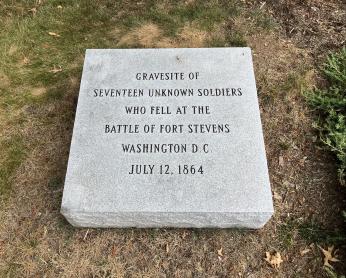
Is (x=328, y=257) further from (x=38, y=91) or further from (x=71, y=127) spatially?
(x=38, y=91)

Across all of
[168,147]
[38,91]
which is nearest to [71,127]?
[38,91]

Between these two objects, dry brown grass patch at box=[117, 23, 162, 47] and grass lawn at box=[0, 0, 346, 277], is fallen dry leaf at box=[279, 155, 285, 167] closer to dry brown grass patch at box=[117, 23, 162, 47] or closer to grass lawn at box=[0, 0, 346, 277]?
grass lawn at box=[0, 0, 346, 277]

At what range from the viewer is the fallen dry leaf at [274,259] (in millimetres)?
3084

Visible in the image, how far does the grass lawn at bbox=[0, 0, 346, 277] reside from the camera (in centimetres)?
311

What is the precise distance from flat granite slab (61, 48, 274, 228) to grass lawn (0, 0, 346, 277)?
9.5 inches

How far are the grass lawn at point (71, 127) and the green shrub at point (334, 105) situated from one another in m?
0.11

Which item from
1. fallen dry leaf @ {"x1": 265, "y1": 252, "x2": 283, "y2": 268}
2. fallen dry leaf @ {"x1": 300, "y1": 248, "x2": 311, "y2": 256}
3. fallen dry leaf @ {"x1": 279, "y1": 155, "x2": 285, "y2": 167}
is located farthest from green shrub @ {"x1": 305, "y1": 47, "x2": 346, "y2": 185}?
fallen dry leaf @ {"x1": 265, "y1": 252, "x2": 283, "y2": 268}

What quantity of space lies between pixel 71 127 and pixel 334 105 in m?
2.73

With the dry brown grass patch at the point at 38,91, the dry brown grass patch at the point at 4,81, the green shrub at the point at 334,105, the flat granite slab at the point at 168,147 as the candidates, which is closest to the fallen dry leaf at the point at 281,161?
the green shrub at the point at 334,105

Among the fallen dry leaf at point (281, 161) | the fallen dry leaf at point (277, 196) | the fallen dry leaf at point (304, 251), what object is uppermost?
the fallen dry leaf at point (281, 161)

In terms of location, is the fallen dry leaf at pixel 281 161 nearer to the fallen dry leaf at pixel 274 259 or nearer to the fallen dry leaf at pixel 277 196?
the fallen dry leaf at pixel 277 196

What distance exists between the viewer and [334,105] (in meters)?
3.85

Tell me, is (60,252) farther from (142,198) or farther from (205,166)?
(205,166)

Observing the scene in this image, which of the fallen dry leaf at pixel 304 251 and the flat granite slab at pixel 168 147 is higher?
the flat granite slab at pixel 168 147
